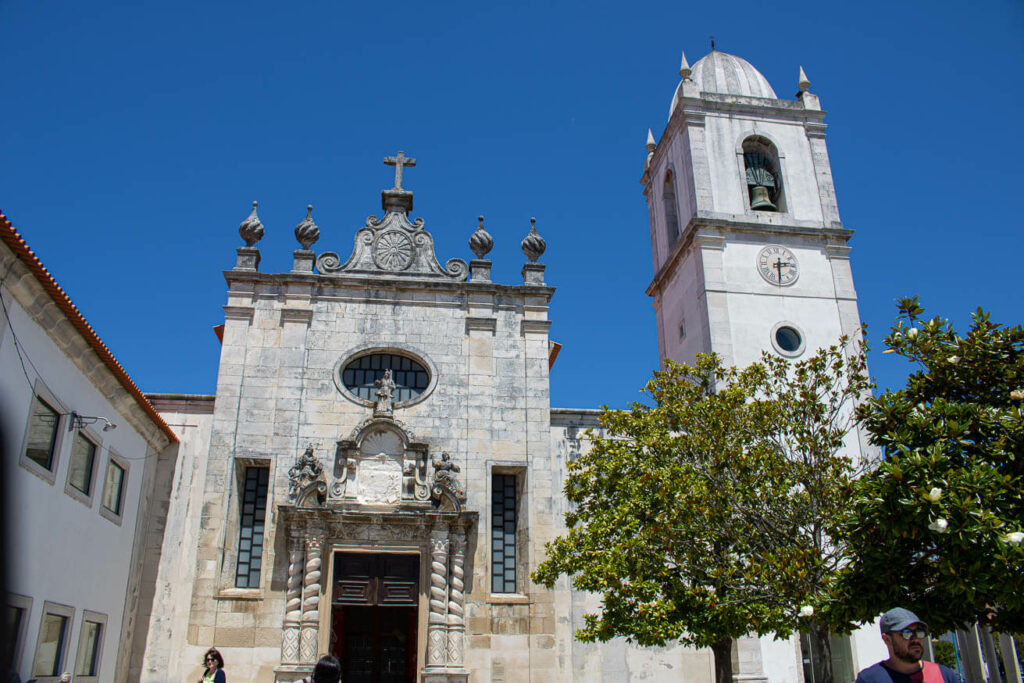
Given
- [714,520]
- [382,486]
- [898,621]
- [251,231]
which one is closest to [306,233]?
[251,231]

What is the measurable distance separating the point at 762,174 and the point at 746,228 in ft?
8.61

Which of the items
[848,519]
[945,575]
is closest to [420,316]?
[848,519]

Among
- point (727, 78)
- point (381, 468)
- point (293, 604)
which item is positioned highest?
point (727, 78)

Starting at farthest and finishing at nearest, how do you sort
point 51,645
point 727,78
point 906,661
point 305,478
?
point 727,78 → point 305,478 → point 51,645 → point 906,661

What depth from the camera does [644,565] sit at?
13.3 metres

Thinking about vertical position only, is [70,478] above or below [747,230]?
below

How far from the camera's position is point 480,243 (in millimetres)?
19781

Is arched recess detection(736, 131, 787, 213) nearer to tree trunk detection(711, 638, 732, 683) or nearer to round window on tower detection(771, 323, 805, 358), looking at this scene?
round window on tower detection(771, 323, 805, 358)

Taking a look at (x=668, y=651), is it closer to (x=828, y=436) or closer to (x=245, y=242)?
(x=828, y=436)

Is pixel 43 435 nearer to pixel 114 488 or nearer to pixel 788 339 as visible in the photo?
pixel 114 488

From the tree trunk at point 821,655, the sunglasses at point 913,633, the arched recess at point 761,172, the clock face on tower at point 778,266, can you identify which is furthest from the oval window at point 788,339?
the sunglasses at point 913,633

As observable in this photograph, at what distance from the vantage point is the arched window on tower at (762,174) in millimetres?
24906

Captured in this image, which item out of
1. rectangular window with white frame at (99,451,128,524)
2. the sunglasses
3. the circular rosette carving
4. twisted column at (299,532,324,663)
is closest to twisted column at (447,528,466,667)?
twisted column at (299,532,324,663)

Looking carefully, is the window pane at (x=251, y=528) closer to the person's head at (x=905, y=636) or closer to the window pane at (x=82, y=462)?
the window pane at (x=82, y=462)
